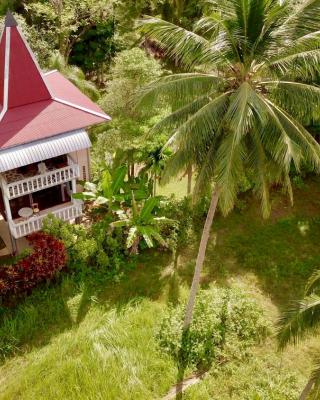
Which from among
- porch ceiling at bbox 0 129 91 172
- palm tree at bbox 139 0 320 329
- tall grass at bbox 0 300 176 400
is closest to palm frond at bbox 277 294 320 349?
palm tree at bbox 139 0 320 329

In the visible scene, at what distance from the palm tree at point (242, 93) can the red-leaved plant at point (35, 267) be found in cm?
641

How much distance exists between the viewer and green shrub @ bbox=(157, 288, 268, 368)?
14.6 m

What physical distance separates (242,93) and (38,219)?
10.1 metres

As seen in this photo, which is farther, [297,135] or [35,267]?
[35,267]

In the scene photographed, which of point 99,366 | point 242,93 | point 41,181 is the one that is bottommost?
point 99,366

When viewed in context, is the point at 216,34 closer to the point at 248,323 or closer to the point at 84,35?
the point at 248,323

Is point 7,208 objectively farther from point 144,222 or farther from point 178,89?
point 178,89

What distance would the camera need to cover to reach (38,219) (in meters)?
17.2

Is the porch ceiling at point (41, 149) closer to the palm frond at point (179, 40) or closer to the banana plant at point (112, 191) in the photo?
the banana plant at point (112, 191)

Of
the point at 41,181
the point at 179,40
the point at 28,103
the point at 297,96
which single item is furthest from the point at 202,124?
the point at 28,103

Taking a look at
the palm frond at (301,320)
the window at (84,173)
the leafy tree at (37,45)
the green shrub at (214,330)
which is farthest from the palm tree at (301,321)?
the leafy tree at (37,45)

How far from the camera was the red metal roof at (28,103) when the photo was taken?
52.3 feet

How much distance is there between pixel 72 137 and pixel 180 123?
223 inches

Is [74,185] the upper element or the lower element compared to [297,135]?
lower
